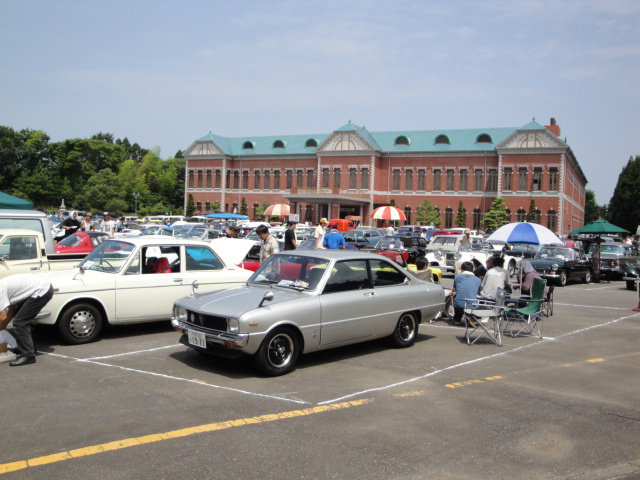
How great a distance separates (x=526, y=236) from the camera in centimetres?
1332

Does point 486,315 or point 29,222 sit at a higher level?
point 29,222

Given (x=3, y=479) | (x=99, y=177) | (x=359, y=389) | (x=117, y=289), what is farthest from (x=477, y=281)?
(x=99, y=177)

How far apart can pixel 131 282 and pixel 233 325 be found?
120 inches

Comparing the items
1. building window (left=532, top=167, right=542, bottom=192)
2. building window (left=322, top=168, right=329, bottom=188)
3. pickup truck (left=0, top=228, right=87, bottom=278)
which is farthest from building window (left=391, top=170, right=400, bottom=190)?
pickup truck (left=0, top=228, right=87, bottom=278)

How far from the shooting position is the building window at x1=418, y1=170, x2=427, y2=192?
2822 inches

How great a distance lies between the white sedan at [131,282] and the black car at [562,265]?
48.0 ft

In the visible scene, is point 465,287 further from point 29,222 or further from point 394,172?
point 394,172

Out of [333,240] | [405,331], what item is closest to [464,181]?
[333,240]

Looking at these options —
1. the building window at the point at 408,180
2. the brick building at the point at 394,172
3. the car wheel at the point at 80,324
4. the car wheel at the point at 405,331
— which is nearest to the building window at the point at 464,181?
the brick building at the point at 394,172

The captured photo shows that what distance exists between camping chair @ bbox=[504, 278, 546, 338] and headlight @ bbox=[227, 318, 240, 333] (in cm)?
562

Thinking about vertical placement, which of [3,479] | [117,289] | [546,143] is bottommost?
[3,479]

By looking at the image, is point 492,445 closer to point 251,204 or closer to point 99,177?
point 251,204

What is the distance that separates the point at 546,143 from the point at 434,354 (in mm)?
61084

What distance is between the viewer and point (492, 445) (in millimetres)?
4941
